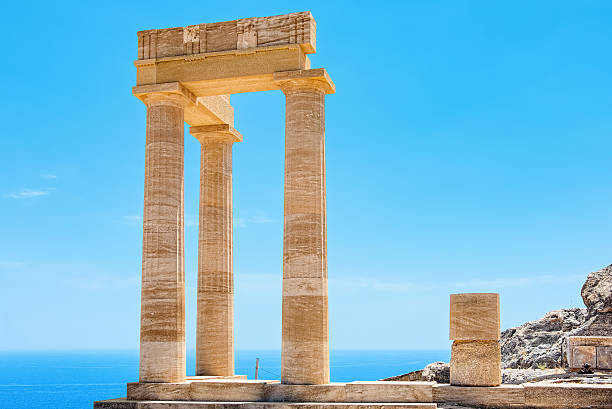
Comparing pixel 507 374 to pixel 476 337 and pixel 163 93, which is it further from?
pixel 163 93

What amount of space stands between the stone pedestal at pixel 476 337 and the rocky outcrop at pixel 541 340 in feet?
38.7

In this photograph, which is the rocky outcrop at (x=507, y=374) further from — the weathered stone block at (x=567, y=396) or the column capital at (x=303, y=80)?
the column capital at (x=303, y=80)

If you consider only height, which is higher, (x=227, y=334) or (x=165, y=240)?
(x=165, y=240)

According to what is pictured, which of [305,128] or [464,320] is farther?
[305,128]

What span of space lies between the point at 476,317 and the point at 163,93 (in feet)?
46.9

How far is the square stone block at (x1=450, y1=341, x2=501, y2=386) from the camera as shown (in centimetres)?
Result: 2383

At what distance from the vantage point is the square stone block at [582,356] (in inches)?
1134

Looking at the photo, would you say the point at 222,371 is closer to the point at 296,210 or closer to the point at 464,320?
the point at 296,210

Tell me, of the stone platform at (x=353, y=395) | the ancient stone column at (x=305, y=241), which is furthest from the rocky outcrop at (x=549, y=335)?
the ancient stone column at (x=305, y=241)

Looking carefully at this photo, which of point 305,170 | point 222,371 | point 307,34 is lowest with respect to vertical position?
point 222,371

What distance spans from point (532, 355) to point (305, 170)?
17.2 meters

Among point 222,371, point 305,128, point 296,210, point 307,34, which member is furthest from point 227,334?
point 307,34

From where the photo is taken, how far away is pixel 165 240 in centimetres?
2752

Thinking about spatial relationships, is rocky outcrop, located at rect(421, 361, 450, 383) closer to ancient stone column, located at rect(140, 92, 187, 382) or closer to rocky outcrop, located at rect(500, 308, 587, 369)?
rocky outcrop, located at rect(500, 308, 587, 369)
